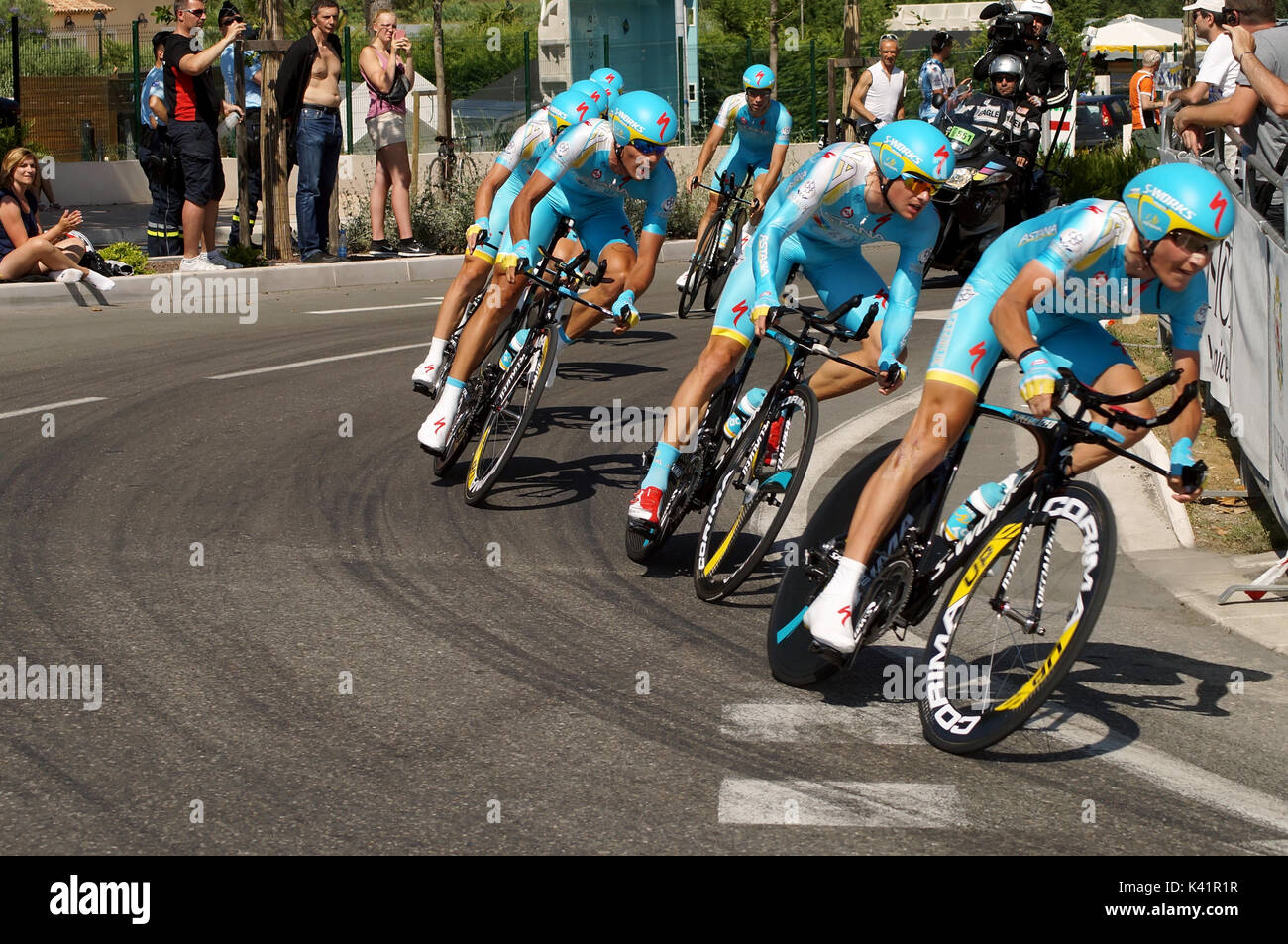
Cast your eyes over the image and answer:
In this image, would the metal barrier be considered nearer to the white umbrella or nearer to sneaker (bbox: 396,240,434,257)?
sneaker (bbox: 396,240,434,257)

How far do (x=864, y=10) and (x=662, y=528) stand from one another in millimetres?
64692

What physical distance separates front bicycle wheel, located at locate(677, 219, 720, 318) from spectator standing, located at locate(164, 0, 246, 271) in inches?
173

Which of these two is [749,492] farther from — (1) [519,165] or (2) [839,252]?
(1) [519,165]

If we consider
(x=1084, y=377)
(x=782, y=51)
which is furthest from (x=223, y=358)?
(x=782, y=51)

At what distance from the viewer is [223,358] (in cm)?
1208

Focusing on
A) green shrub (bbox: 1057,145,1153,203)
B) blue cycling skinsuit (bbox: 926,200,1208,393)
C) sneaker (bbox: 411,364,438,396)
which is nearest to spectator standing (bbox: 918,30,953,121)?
green shrub (bbox: 1057,145,1153,203)

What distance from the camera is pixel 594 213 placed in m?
9.13

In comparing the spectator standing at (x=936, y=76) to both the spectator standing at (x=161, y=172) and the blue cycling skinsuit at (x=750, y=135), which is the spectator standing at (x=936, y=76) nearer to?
the blue cycling skinsuit at (x=750, y=135)

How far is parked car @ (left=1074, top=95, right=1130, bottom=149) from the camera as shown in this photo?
3822 cm

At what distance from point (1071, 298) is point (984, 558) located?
93 centimetres

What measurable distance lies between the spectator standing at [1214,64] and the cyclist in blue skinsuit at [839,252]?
4765 millimetres

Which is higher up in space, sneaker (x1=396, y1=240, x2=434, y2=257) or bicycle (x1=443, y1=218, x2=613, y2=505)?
bicycle (x1=443, y1=218, x2=613, y2=505)

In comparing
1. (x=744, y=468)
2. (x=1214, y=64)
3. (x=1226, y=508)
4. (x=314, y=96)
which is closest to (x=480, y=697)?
(x=744, y=468)
